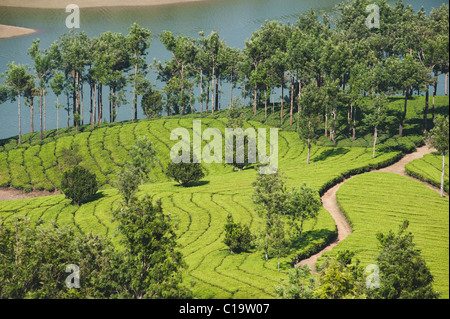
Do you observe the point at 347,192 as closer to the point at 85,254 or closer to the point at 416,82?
the point at 416,82

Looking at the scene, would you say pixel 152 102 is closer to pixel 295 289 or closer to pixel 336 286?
pixel 336 286

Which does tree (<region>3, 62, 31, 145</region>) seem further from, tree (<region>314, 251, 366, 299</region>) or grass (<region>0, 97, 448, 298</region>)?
tree (<region>314, 251, 366, 299</region>)

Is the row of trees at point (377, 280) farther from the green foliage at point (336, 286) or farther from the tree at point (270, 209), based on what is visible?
the tree at point (270, 209)

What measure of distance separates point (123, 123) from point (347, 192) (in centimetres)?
6821

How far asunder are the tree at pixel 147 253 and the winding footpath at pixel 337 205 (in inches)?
843

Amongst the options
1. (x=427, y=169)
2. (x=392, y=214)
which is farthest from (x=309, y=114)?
(x=392, y=214)

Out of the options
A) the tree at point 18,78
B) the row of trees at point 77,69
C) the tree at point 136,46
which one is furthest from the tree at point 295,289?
the tree at point 136,46

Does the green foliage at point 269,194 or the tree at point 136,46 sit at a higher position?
the tree at point 136,46

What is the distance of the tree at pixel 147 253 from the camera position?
1448 inches

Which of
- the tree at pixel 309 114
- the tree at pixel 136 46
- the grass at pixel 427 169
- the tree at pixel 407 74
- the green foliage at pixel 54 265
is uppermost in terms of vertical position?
the tree at pixel 136 46

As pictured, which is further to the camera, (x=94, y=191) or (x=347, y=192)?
(x=94, y=191)
